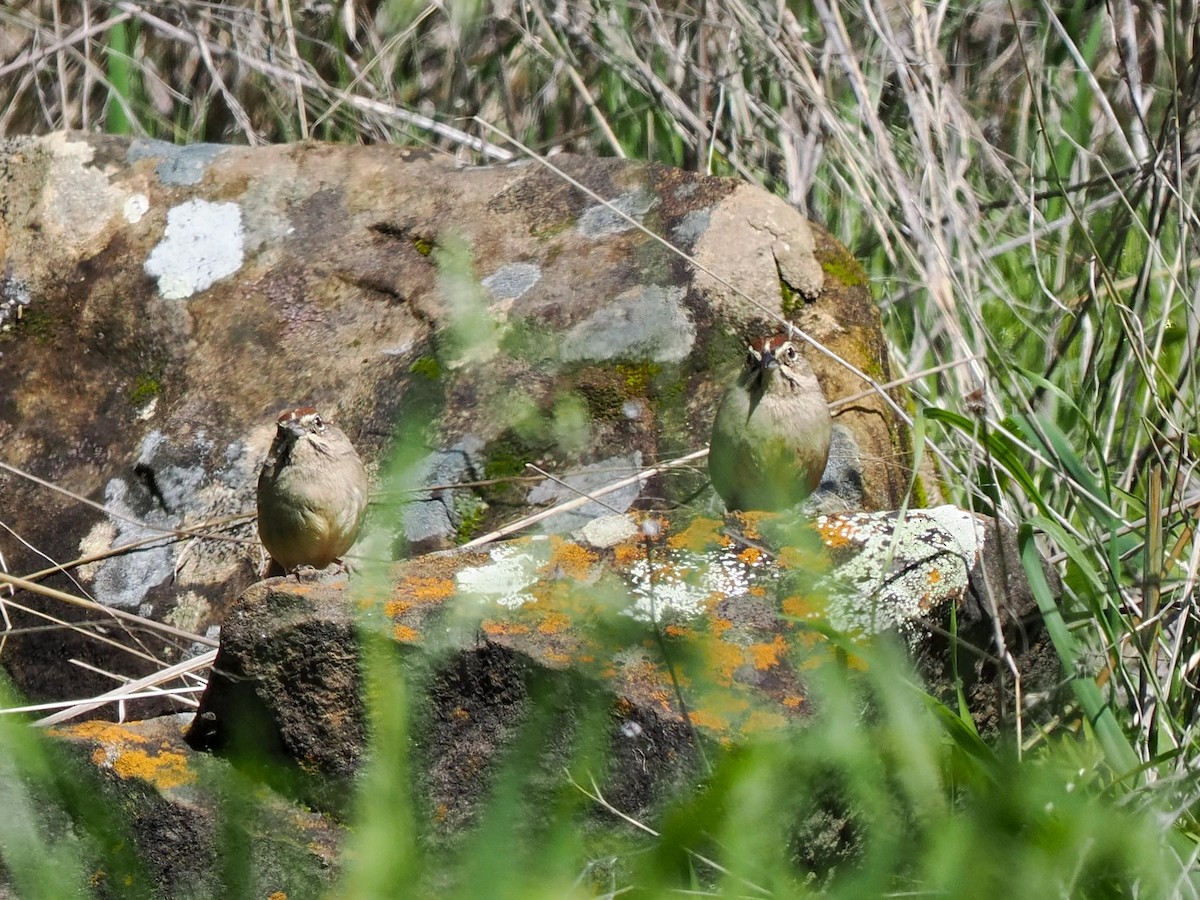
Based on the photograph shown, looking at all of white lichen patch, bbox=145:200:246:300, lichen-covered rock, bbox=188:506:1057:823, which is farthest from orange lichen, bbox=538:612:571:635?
white lichen patch, bbox=145:200:246:300

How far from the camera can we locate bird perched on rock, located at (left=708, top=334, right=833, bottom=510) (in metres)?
3.18

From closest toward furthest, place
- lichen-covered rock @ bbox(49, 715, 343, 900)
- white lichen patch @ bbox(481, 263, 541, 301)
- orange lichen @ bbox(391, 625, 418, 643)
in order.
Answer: lichen-covered rock @ bbox(49, 715, 343, 900) → orange lichen @ bbox(391, 625, 418, 643) → white lichen patch @ bbox(481, 263, 541, 301)

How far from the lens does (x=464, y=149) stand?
522 cm

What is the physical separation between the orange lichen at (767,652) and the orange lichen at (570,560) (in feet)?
1.15

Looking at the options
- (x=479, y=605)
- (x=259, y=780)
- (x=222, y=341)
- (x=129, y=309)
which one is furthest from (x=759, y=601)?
(x=129, y=309)

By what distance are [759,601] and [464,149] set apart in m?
3.13

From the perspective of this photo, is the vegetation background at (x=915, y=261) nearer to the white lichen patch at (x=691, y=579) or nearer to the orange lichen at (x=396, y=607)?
the white lichen patch at (x=691, y=579)

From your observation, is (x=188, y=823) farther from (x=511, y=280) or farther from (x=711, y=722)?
(x=511, y=280)

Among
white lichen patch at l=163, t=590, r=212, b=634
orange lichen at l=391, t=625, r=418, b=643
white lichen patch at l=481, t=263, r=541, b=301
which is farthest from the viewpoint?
white lichen patch at l=481, t=263, r=541, b=301

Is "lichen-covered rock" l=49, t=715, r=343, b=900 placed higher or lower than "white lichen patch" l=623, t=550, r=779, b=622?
lower

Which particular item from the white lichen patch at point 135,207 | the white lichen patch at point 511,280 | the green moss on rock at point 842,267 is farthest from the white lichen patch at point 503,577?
the white lichen patch at point 135,207

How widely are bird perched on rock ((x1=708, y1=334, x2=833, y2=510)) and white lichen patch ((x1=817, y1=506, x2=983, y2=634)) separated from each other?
438mm

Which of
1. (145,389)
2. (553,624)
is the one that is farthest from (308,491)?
(553,624)

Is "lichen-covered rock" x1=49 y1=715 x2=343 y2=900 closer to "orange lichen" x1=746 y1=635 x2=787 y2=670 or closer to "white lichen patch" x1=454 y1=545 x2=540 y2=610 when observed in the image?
"white lichen patch" x1=454 y1=545 x2=540 y2=610
